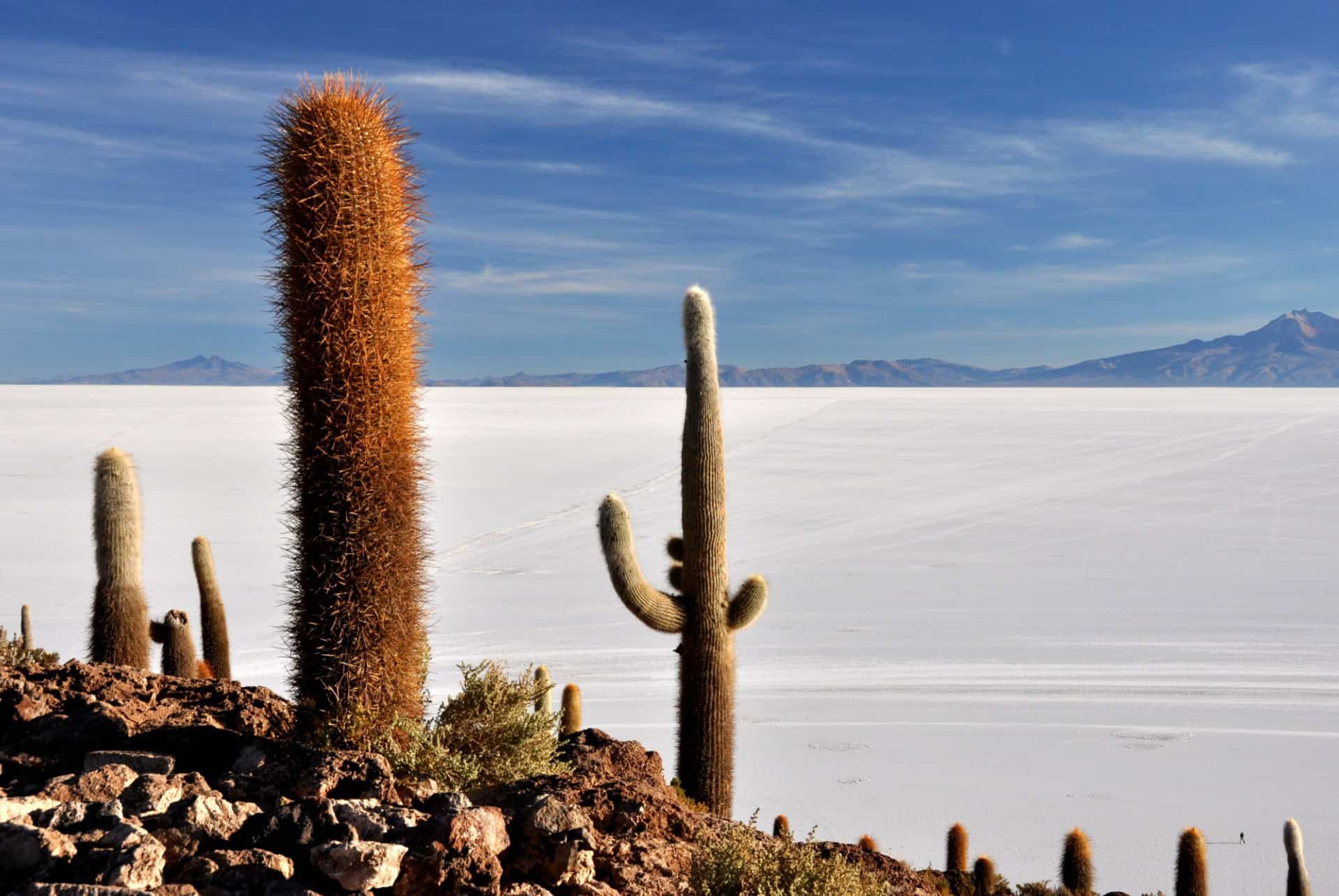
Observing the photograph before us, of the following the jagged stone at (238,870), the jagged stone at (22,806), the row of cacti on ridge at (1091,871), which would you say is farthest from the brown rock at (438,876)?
the row of cacti on ridge at (1091,871)

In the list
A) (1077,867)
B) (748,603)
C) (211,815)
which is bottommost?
(1077,867)

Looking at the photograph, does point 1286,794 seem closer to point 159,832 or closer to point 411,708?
point 411,708

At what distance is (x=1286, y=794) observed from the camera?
1230cm

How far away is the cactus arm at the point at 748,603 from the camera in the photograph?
30.9 feet

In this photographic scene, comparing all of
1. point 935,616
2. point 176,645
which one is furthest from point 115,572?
point 935,616

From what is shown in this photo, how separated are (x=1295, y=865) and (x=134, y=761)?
7.59 m

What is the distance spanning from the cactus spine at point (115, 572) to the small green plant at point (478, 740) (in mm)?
5194

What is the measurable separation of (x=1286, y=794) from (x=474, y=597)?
46.8 feet

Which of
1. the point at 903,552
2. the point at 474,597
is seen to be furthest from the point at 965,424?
the point at 474,597

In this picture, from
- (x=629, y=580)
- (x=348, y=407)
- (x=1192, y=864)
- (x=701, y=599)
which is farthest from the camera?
(x=701, y=599)

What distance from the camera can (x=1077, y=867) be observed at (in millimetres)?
8625

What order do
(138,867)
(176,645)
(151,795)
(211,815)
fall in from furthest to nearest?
(176,645), (151,795), (211,815), (138,867)

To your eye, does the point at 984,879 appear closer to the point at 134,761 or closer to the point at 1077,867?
the point at 1077,867

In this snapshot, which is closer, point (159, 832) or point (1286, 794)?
point (159, 832)
